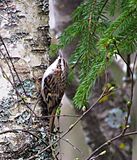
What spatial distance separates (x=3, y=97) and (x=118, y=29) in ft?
1.40

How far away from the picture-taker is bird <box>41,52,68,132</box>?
1.96m

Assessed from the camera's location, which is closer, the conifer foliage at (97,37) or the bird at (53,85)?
the conifer foliage at (97,37)

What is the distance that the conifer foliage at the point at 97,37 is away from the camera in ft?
5.92

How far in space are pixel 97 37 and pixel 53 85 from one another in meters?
0.24

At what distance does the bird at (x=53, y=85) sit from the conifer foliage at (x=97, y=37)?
0.07 metres

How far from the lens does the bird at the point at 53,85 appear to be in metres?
1.96

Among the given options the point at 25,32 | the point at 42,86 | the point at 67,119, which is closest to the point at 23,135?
the point at 42,86

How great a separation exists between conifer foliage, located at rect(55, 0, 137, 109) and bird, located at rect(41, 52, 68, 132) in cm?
7

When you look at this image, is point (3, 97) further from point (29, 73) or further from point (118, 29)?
point (118, 29)

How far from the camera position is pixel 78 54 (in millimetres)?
2088

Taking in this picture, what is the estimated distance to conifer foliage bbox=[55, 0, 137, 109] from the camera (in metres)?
1.81

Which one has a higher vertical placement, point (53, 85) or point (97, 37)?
point (97, 37)

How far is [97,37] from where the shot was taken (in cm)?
207

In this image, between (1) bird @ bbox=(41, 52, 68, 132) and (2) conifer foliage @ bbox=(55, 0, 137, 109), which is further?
(1) bird @ bbox=(41, 52, 68, 132)
